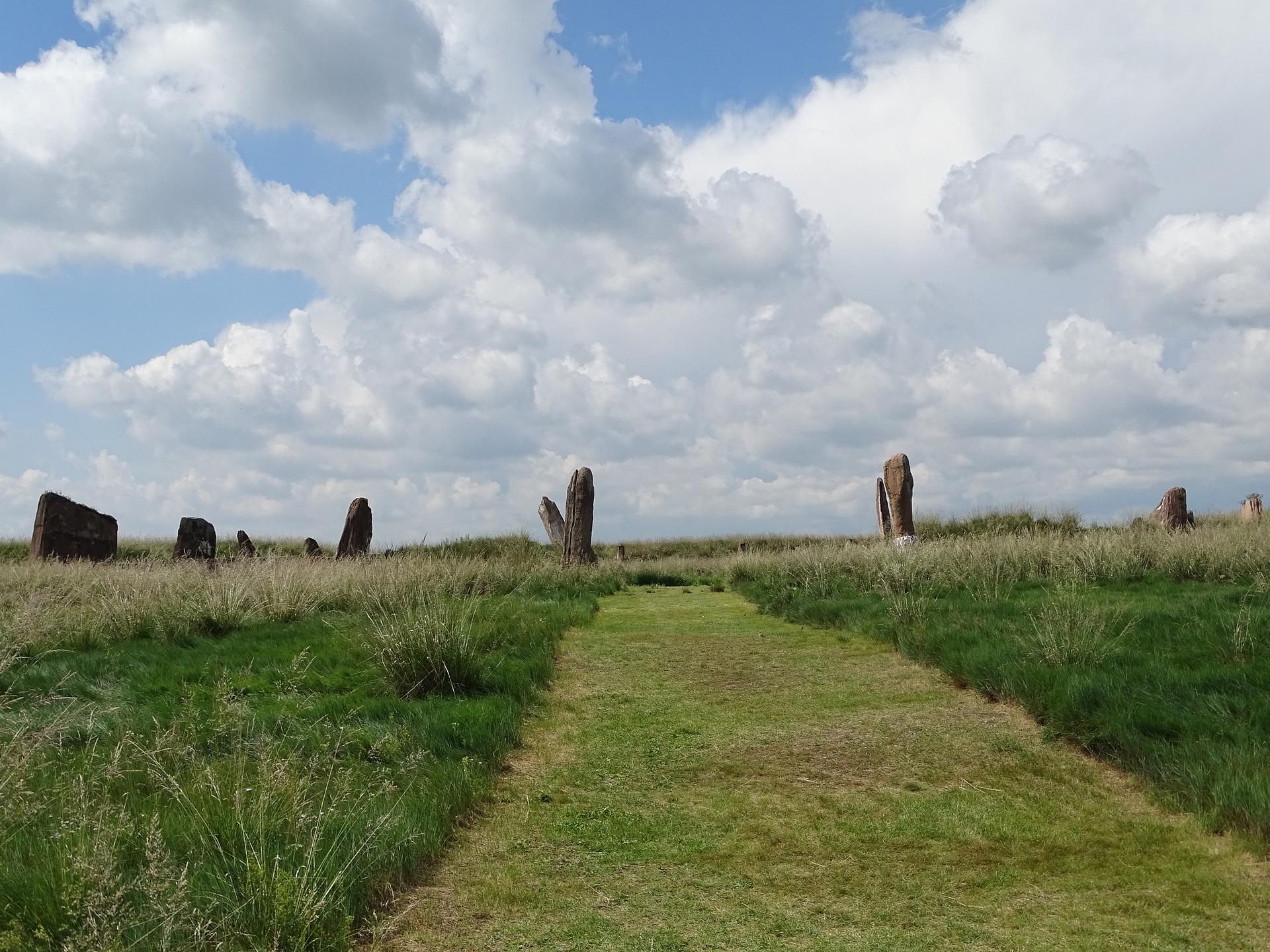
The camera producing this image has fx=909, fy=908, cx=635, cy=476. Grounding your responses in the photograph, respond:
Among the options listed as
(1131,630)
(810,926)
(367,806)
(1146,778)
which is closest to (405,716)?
(367,806)

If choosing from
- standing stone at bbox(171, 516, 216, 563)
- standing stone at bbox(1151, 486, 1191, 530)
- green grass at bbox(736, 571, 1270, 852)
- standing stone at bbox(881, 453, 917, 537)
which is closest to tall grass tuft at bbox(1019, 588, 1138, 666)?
green grass at bbox(736, 571, 1270, 852)

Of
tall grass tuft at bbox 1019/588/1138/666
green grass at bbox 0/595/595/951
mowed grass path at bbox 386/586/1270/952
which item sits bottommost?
mowed grass path at bbox 386/586/1270/952

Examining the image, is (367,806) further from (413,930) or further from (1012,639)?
(1012,639)

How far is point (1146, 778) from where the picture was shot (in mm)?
5004

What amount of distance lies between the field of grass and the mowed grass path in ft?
0.54

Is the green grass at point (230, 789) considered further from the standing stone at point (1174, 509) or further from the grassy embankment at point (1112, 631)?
the standing stone at point (1174, 509)

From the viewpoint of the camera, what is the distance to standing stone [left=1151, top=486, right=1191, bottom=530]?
21.7 metres

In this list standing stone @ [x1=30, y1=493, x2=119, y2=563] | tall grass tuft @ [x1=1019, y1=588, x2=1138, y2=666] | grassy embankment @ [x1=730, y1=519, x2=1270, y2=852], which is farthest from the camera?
standing stone @ [x1=30, y1=493, x2=119, y2=563]

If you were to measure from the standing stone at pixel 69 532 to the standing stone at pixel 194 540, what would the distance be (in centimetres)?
160

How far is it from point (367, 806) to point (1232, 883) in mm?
3788

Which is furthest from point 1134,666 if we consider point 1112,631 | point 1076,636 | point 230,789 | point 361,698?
point 230,789

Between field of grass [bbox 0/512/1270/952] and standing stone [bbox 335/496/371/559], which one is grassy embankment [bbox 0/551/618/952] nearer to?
field of grass [bbox 0/512/1270/952]

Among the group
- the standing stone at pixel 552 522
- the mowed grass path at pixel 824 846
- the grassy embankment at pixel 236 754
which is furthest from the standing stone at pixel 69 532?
the mowed grass path at pixel 824 846

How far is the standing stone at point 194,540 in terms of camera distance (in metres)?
20.0
